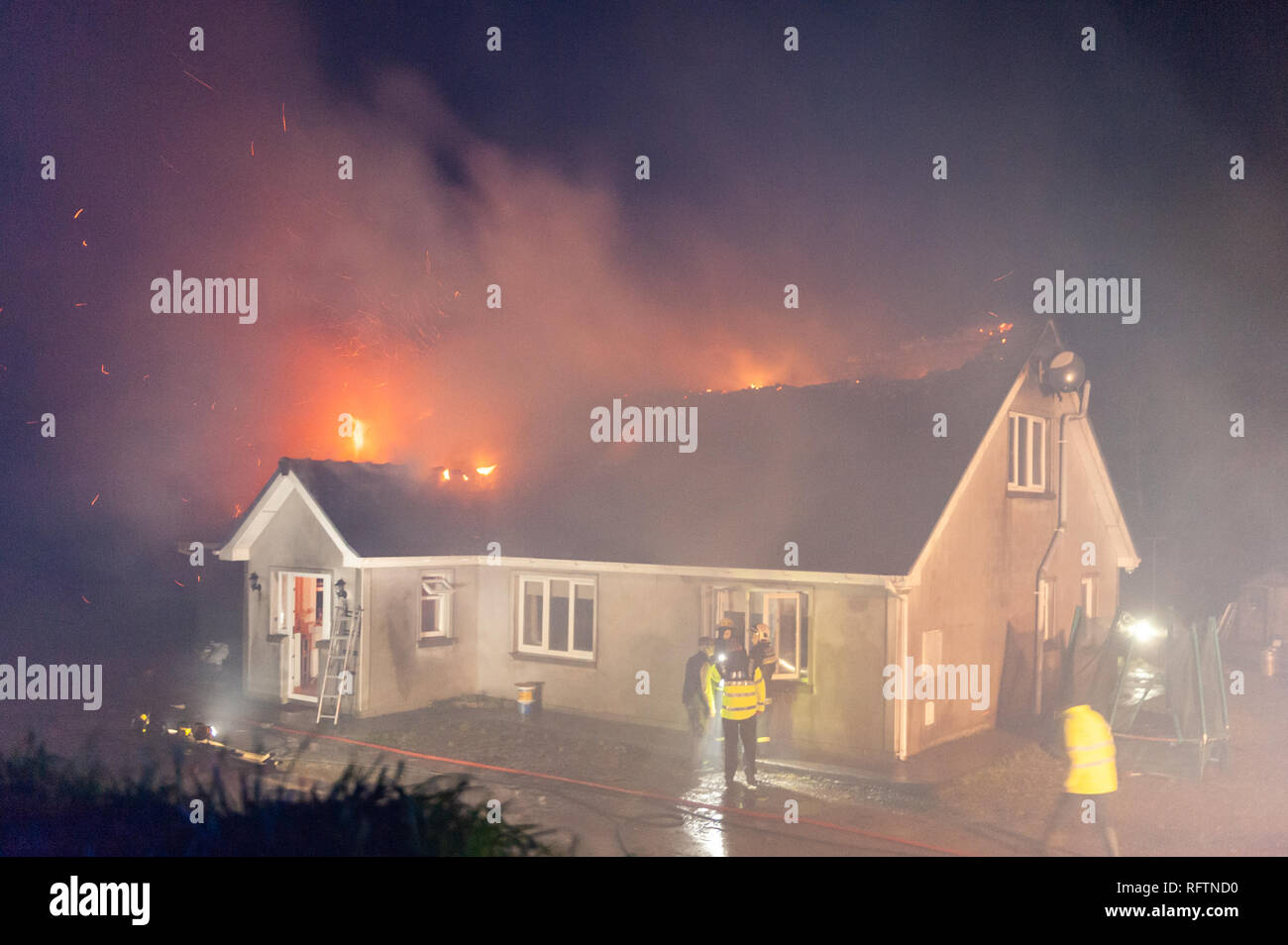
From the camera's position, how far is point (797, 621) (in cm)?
1341

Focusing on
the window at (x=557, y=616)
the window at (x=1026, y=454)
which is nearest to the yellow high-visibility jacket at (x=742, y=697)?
the window at (x=557, y=616)

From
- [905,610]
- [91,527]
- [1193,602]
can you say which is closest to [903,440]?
[905,610]

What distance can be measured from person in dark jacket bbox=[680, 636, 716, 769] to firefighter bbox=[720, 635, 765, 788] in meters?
0.78

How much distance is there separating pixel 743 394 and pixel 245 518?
1030 cm

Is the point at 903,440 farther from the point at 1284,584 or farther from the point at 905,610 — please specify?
the point at 1284,584

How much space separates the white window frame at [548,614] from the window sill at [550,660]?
0.08ft

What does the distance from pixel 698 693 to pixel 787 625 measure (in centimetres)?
184

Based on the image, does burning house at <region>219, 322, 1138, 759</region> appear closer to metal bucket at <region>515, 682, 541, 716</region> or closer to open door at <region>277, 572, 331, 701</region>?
open door at <region>277, 572, 331, 701</region>

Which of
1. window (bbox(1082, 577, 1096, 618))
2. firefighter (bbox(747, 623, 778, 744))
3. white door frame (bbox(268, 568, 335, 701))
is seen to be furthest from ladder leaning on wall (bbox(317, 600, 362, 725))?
window (bbox(1082, 577, 1096, 618))

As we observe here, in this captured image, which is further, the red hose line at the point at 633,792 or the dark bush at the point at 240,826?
the red hose line at the point at 633,792

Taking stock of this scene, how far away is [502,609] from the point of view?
1658 cm

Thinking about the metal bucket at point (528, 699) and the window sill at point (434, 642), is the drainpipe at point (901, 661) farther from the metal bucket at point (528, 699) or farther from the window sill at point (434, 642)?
the window sill at point (434, 642)

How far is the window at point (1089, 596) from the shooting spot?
→ 714 inches

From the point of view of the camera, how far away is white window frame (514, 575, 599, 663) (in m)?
15.2
